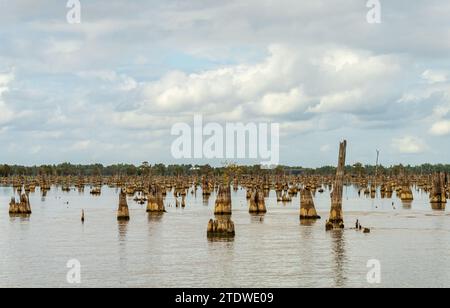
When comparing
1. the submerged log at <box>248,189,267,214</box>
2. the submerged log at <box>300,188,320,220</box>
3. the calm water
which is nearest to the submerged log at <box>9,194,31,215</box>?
the calm water

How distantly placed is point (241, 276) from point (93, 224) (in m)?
37.7

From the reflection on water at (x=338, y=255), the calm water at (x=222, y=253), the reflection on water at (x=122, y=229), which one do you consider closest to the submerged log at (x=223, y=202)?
the calm water at (x=222, y=253)

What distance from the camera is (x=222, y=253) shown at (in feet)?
176

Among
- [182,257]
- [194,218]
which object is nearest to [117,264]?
[182,257]

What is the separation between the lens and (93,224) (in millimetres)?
A: 79625

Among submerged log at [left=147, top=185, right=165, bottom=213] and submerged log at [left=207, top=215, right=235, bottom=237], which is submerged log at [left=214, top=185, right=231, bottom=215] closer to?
submerged log at [left=147, top=185, right=165, bottom=213]

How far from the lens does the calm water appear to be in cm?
4406

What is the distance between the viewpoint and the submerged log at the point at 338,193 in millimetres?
65688

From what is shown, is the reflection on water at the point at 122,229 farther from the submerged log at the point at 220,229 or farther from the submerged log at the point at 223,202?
the submerged log at the point at 223,202

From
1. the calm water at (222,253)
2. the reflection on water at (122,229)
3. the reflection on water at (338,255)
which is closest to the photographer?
the reflection on water at (338,255)

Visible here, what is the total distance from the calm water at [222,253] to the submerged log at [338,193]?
1.43 m

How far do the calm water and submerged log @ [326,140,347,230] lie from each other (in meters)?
1.43

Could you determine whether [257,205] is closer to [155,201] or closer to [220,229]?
[155,201]
